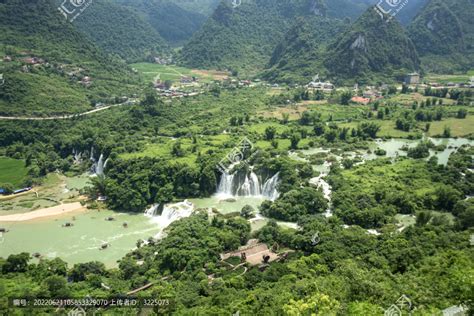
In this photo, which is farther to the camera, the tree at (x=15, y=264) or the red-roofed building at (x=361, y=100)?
the red-roofed building at (x=361, y=100)

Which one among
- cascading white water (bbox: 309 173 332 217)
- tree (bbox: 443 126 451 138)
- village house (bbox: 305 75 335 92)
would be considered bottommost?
cascading white water (bbox: 309 173 332 217)

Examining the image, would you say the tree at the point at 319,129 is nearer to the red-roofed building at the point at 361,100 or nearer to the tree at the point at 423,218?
the red-roofed building at the point at 361,100

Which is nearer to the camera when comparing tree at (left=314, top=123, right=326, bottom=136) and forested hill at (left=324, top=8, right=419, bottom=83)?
tree at (left=314, top=123, right=326, bottom=136)

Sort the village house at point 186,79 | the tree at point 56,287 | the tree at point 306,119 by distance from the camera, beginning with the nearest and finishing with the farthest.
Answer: the tree at point 56,287 < the tree at point 306,119 < the village house at point 186,79

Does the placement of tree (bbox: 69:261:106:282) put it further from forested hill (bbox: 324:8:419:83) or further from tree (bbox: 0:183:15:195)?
forested hill (bbox: 324:8:419:83)

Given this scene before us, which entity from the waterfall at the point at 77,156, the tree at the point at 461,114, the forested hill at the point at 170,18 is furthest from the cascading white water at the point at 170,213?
the forested hill at the point at 170,18

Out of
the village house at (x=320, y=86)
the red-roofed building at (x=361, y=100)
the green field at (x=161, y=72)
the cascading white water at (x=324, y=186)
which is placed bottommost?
the cascading white water at (x=324, y=186)

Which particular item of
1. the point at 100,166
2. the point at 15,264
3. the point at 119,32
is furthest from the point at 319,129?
the point at 119,32

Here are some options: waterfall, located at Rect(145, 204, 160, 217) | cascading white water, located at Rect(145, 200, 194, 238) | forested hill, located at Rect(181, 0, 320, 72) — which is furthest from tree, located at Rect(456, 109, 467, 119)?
forested hill, located at Rect(181, 0, 320, 72)
